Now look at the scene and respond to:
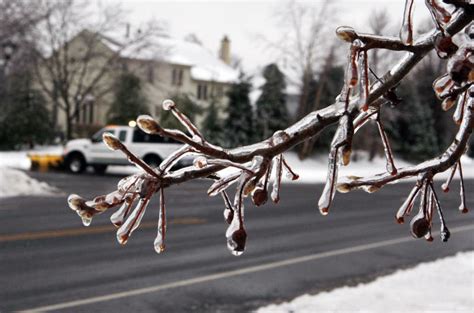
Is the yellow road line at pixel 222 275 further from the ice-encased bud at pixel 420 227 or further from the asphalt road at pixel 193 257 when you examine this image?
the ice-encased bud at pixel 420 227

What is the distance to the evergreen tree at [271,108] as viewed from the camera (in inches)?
1328

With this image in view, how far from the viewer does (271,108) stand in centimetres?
3384

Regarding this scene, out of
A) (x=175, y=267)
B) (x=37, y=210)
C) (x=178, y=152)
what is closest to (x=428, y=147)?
(x=37, y=210)

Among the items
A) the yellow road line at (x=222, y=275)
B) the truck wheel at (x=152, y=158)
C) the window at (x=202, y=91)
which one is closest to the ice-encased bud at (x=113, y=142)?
the yellow road line at (x=222, y=275)

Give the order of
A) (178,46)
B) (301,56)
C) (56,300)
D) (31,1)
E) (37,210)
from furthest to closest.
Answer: (178,46) → (301,56) → (31,1) → (37,210) → (56,300)

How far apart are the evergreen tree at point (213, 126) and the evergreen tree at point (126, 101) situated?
4190 mm

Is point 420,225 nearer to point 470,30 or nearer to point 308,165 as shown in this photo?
point 470,30

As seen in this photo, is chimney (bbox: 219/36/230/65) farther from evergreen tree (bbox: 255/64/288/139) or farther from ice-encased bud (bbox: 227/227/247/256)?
ice-encased bud (bbox: 227/227/247/256)

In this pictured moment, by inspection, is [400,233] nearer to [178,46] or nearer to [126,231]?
[126,231]

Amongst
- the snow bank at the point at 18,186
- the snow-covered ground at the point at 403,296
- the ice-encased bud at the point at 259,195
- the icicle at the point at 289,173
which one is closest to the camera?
the ice-encased bud at the point at 259,195

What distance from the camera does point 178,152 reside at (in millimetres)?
1656

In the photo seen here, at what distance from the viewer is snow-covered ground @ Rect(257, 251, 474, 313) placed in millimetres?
6672

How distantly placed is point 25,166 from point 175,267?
1848 centimetres

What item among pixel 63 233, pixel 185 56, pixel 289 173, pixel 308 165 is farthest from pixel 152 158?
pixel 185 56
